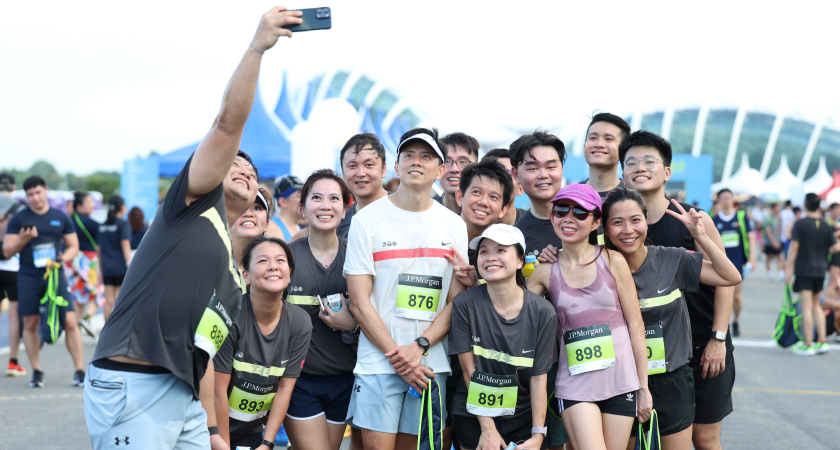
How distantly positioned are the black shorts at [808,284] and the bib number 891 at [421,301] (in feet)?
23.7

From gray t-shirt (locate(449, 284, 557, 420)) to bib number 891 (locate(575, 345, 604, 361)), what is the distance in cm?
12

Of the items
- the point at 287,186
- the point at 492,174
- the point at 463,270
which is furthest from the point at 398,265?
the point at 287,186

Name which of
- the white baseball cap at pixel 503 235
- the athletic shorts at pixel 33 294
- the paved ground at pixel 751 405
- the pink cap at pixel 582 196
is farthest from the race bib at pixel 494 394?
the athletic shorts at pixel 33 294

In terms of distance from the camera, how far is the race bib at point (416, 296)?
128 inches

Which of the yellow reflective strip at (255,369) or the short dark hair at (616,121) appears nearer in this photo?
the yellow reflective strip at (255,369)

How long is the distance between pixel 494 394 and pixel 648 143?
163cm

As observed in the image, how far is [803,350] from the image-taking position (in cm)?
876

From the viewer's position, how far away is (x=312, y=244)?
3.77m

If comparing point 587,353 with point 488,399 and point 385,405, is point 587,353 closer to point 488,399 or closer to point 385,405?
point 488,399

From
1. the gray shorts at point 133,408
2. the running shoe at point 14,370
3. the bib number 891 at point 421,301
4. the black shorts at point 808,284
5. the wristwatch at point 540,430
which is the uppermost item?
the bib number 891 at point 421,301

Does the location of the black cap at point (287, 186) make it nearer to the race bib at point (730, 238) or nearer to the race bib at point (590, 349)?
the race bib at point (590, 349)

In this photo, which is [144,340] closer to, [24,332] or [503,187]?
[503,187]

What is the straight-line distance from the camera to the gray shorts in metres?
2.11

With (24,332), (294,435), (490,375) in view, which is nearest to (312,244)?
(294,435)
